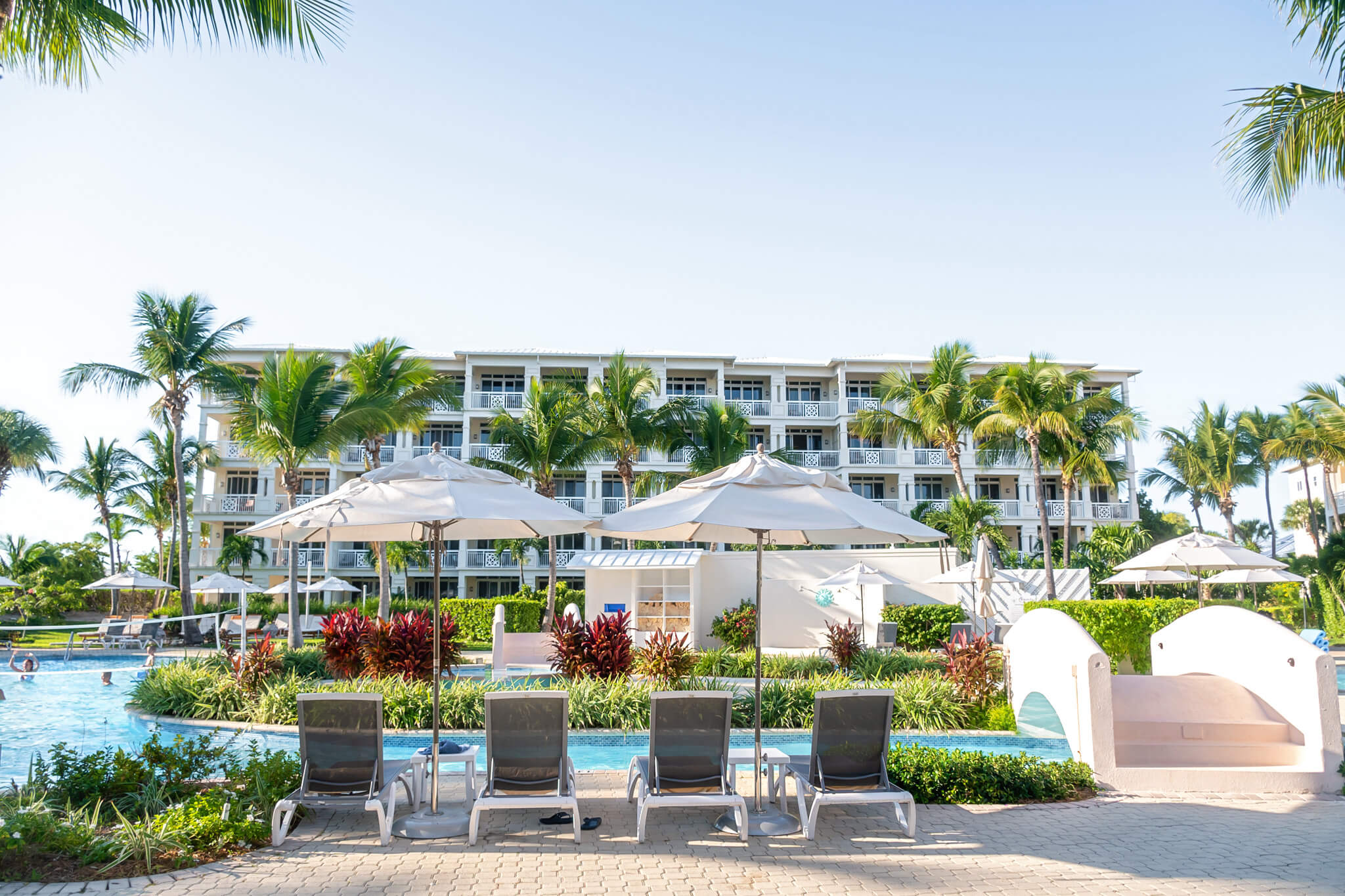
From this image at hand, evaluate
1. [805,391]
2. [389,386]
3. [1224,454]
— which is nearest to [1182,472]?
[1224,454]

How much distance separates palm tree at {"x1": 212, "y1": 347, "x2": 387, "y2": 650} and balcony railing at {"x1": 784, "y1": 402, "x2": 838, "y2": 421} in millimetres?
20914

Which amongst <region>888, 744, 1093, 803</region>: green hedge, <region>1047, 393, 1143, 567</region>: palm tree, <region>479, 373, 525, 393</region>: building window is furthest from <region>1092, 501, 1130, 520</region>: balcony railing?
<region>888, 744, 1093, 803</region>: green hedge

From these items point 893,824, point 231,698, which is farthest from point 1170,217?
point 231,698

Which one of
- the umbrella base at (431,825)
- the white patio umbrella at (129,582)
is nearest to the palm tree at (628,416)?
the white patio umbrella at (129,582)

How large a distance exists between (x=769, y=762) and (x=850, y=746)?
0.75 metres

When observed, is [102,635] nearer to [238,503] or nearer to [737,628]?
[238,503]

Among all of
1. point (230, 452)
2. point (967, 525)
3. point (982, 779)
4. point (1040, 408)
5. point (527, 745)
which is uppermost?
point (230, 452)

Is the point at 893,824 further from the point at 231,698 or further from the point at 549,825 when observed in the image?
the point at 231,698

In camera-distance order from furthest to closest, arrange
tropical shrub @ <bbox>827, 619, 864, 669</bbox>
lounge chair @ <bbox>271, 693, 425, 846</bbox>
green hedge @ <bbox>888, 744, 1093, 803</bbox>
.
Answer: tropical shrub @ <bbox>827, 619, 864, 669</bbox>, green hedge @ <bbox>888, 744, 1093, 803</bbox>, lounge chair @ <bbox>271, 693, 425, 846</bbox>

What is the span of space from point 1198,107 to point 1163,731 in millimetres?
6821

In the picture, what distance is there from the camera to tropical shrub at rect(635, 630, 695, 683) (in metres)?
11.0

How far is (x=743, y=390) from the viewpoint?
38.7m

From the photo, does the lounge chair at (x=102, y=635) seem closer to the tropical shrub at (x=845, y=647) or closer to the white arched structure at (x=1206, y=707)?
the tropical shrub at (x=845, y=647)

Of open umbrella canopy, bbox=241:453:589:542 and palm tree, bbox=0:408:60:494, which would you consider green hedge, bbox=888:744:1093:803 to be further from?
palm tree, bbox=0:408:60:494
